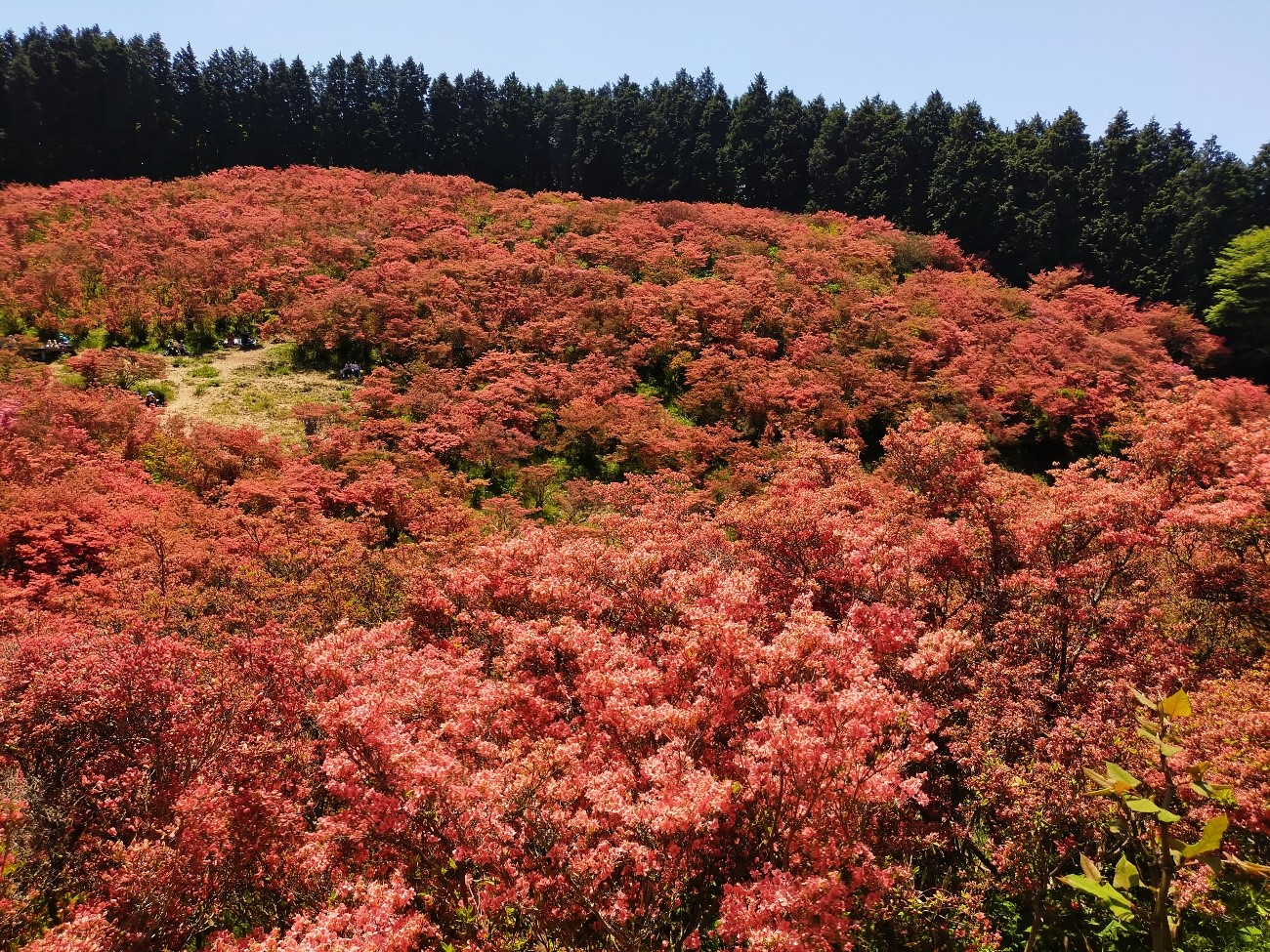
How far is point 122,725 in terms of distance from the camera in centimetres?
825

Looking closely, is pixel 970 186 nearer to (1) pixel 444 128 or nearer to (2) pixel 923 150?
(2) pixel 923 150

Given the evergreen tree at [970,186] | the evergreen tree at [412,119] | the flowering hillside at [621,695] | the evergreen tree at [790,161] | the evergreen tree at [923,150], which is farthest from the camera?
the evergreen tree at [412,119]

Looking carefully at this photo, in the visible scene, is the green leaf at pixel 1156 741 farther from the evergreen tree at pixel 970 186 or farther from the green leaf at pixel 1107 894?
the evergreen tree at pixel 970 186

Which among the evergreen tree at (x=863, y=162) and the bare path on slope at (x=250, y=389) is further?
the evergreen tree at (x=863, y=162)

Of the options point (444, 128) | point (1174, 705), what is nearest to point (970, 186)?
point (444, 128)

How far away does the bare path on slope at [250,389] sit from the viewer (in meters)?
25.5

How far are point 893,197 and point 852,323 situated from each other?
88.7 ft

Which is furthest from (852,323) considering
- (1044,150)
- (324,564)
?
(1044,150)

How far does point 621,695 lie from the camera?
792cm

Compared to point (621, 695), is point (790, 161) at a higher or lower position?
higher

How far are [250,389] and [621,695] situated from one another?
26.3 metres

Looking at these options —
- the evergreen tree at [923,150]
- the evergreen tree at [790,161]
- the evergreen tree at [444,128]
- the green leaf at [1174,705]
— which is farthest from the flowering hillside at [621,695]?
the evergreen tree at [444,128]

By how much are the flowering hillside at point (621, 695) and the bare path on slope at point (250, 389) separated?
2.58 metres

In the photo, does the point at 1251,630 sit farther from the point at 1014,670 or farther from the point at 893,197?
the point at 893,197
